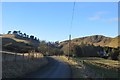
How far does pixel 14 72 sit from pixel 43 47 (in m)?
148

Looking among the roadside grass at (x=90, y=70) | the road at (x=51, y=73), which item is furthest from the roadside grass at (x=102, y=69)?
the road at (x=51, y=73)

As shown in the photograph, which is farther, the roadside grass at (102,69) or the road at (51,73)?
the roadside grass at (102,69)

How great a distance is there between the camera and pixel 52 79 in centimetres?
3581

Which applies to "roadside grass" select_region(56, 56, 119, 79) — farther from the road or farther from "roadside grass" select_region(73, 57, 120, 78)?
the road

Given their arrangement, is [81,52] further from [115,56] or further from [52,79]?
[52,79]

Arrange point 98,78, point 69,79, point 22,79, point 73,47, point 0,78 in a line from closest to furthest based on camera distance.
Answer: point 0,78 < point 22,79 < point 98,78 < point 69,79 < point 73,47

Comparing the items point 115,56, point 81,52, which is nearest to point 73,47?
point 81,52

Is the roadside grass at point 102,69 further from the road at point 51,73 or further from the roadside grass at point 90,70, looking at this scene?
the road at point 51,73

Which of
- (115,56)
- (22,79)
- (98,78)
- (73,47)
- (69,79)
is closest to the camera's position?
(22,79)

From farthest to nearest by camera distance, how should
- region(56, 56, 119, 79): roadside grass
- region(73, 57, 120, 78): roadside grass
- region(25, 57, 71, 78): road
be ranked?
region(73, 57, 120, 78): roadside grass → region(56, 56, 119, 79): roadside grass → region(25, 57, 71, 78): road

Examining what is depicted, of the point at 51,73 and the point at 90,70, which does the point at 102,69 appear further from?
the point at 51,73

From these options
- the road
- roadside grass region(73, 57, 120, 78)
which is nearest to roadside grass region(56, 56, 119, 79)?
roadside grass region(73, 57, 120, 78)

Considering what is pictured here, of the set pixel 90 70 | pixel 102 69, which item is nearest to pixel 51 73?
pixel 90 70

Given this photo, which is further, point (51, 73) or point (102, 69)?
point (102, 69)
